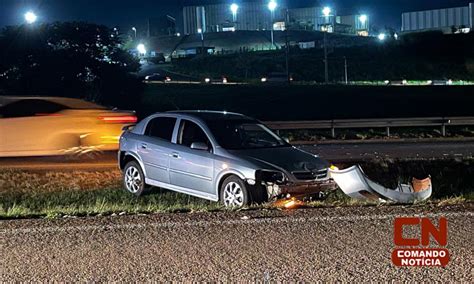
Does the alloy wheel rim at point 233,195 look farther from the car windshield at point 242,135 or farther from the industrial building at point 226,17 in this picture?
the industrial building at point 226,17

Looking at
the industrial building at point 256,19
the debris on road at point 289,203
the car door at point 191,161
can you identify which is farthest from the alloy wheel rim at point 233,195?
the industrial building at point 256,19

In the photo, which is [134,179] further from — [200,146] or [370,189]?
[370,189]

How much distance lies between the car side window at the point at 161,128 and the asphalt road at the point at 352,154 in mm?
3840

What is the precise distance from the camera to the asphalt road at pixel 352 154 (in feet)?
53.9

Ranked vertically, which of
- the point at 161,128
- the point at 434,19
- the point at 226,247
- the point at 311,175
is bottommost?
the point at 226,247

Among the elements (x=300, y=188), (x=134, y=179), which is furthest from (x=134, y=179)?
(x=300, y=188)

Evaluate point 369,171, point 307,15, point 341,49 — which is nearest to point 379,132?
point 369,171

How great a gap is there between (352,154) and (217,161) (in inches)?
393

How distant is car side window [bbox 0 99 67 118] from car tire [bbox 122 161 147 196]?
18.1ft

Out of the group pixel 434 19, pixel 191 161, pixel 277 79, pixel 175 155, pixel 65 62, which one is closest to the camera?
pixel 191 161

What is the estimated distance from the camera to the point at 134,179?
1227 cm

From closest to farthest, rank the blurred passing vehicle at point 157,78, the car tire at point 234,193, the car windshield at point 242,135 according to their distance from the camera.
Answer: the car tire at point 234,193 < the car windshield at point 242,135 < the blurred passing vehicle at point 157,78

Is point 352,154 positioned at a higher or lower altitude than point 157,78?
lower

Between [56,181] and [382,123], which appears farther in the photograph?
[382,123]
